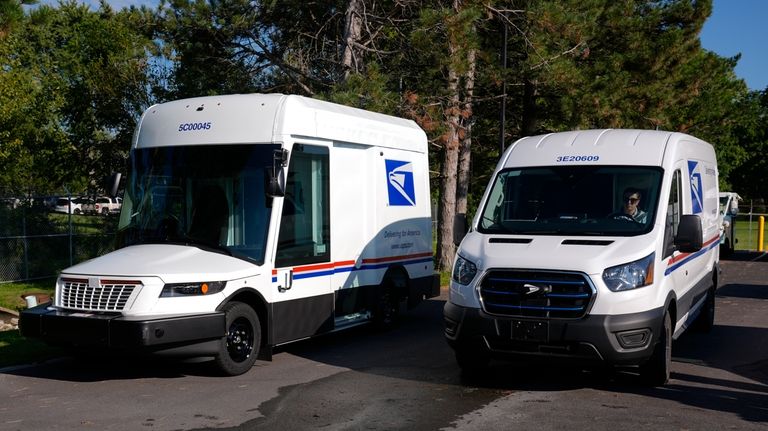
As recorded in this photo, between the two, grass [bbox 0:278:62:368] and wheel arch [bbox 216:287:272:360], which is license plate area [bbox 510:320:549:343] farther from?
grass [bbox 0:278:62:368]

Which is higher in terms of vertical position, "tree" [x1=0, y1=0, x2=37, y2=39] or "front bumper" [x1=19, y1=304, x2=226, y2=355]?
"tree" [x1=0, y1=0, x2=37, y2=39]

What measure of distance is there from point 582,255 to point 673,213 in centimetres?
169

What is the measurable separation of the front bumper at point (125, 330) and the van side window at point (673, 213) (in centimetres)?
448

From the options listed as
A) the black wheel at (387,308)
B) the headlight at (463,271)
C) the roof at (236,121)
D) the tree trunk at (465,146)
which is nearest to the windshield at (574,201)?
the headlight at (463,271)

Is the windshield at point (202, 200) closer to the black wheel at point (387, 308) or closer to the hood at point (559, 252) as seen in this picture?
the hood at point (559, 252)

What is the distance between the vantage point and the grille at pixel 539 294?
7.95 metres

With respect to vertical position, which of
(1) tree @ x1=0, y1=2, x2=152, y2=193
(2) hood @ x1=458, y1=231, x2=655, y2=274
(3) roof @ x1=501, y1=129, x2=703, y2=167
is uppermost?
(1) tree @ x1=0, y1=2, x2=152, y2=193

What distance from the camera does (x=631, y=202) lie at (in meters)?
8.88

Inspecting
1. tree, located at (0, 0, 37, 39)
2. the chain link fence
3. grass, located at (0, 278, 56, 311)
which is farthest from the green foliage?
grass, located at (0, 278, 56, 311)

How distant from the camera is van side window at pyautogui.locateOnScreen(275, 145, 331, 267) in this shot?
32.6 ft

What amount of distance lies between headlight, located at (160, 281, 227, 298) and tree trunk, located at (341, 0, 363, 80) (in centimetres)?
1059

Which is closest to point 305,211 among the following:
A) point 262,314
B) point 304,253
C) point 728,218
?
point 304,253

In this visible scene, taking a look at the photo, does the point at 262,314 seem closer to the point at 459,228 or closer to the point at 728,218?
the point at 459,228

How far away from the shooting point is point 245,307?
9.33m
